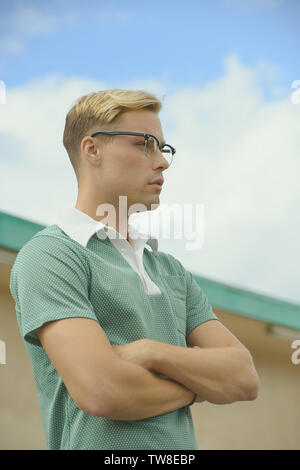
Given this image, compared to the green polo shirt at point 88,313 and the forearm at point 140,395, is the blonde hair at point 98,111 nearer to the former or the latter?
the green polo shirt at point 88,313

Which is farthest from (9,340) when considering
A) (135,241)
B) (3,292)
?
(135,241)

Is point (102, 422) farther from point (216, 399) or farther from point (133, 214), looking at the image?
point (133, 214)

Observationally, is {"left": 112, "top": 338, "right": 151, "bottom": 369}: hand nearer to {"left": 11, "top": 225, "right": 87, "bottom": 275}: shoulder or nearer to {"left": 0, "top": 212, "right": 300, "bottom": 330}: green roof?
{"left": 11, "top": 225, "right": 87, "bottom": 275}: shoulder

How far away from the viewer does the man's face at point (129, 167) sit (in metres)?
1.51

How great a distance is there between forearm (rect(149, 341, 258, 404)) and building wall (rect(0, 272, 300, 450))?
2739mm

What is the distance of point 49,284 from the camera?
51.2 inches

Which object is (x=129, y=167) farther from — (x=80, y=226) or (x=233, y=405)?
(x=233, y=405)

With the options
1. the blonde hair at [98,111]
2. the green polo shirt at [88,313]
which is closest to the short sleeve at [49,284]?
the green polo shirt at [88,313]

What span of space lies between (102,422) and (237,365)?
0.34 metres

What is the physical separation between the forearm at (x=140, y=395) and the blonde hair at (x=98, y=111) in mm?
587

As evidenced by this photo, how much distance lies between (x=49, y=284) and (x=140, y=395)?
0.29 metres

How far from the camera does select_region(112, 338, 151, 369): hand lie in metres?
1.27

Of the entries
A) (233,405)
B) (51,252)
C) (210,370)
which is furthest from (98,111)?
(233,405)

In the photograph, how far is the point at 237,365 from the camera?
55.6 inches
